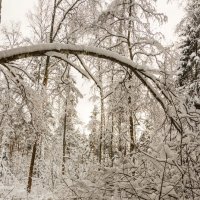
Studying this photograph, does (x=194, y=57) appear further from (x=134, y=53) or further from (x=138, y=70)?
(x=138, y=70)

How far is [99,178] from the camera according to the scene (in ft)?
11.0

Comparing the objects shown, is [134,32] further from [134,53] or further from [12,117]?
[12,117]

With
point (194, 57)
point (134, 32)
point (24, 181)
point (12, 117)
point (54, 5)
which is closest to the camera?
point (12, 117)

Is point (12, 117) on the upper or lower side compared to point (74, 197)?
upper

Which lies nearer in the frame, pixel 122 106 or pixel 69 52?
pixel 69 52

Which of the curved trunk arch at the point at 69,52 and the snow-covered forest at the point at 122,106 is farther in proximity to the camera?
the curved trunk arch at the point at 69,52

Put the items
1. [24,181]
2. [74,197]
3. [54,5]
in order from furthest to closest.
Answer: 1. [24,181]
2. [54,5]
3. [74,197]

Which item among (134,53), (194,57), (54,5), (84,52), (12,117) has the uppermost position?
(54,5)

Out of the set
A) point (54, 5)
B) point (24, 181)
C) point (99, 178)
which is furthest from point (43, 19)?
point (99, 178)

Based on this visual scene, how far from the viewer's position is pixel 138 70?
461 cm

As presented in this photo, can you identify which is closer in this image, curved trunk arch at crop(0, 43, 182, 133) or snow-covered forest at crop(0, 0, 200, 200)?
snow-covered forest at crop(0, 0, 200, 200)

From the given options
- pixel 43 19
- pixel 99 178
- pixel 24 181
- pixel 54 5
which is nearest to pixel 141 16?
pixel 54 5

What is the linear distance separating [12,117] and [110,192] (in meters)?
3.37

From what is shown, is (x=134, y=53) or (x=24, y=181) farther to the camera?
(x=24, y=181)
